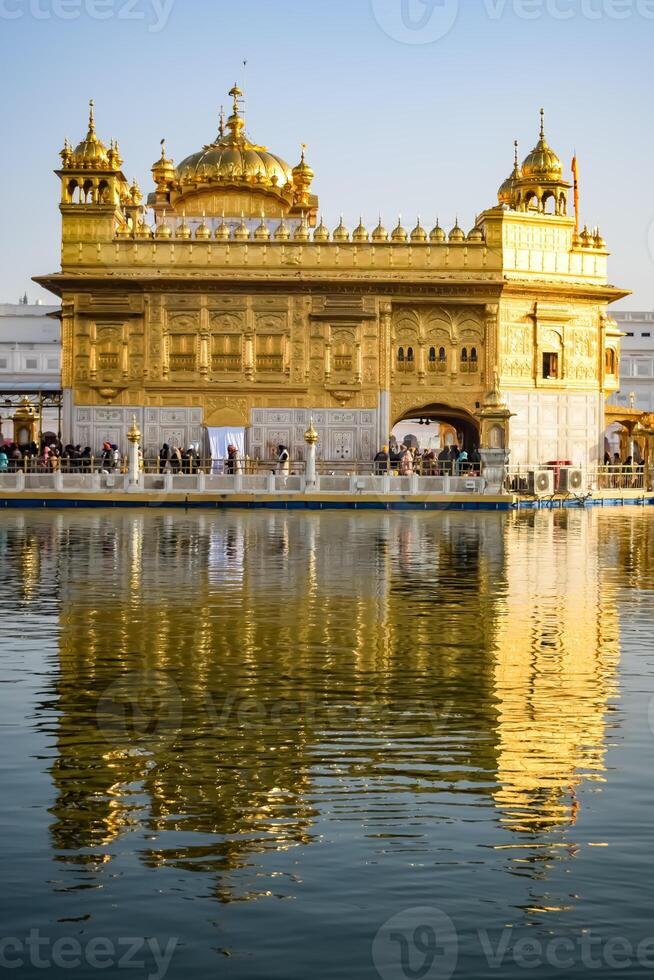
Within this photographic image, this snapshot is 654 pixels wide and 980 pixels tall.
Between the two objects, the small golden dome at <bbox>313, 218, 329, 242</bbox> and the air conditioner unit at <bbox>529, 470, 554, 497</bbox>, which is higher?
the small golden dome at <bbox>313, 218, 329, 242</bbox>

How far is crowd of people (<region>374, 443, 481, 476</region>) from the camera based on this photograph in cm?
3909

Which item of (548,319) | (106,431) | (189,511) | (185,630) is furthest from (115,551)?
(548,319)

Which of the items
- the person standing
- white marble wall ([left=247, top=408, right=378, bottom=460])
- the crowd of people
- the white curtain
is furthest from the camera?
white marble wall ([left=247, top=408, right=378, bottom=460])

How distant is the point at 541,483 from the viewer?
39.8 metres

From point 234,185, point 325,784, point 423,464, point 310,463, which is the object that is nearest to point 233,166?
point 234,185

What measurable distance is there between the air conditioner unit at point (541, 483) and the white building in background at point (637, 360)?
40466 millimetres

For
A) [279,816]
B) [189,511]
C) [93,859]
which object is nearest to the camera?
[93,859]

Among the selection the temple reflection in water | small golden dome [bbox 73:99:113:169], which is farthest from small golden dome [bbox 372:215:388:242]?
the temple reflection in water

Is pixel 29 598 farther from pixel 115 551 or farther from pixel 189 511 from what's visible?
pixel 189 511

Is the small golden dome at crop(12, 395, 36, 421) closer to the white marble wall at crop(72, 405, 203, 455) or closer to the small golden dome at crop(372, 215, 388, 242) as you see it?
the white marble wall at crop(72, 405, 203, 455)

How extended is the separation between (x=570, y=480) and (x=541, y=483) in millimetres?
1461

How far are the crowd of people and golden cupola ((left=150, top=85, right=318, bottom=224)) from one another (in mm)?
11411

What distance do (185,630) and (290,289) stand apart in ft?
105

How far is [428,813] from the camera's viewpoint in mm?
6367
